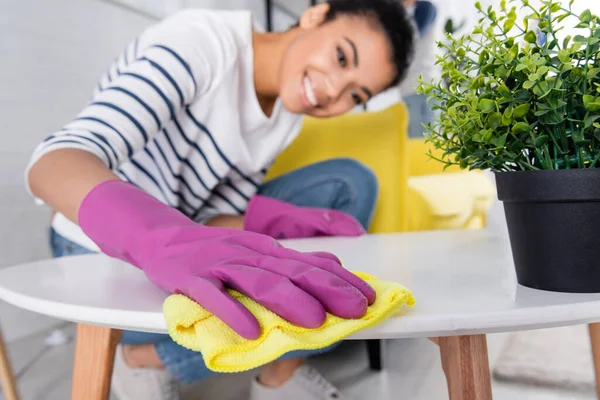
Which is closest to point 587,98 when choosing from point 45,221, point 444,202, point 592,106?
point 592,106

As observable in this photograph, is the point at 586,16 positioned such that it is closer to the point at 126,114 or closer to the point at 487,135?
the point at 487,135

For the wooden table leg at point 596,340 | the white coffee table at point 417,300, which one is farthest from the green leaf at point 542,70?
the wooden table leg at point 596,340

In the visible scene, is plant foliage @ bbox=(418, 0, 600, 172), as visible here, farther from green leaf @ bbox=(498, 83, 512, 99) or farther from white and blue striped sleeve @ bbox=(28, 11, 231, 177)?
white and blue striped sleeve @ bbox=(28, 11, 231, 177)

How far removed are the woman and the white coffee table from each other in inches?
2.4

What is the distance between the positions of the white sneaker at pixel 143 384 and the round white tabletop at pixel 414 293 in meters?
0.24

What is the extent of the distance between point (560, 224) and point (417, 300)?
0.35 ft

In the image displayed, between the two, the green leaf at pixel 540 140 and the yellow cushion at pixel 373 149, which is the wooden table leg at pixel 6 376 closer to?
the green leaf at pixel 540 140

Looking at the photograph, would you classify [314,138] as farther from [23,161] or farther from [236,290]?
[236,290]

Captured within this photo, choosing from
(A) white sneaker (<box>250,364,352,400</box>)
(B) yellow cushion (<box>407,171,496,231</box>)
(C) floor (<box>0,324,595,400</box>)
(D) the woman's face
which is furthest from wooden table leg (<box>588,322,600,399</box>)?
(B) yellow cushion (<box>407,171,496,231</box>)

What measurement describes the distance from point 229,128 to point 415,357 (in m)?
0.69

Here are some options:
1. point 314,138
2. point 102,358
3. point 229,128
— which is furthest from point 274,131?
point 102,358

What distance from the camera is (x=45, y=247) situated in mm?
1294

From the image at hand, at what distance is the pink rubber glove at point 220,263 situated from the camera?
30 centimetres

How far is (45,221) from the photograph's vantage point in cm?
129
